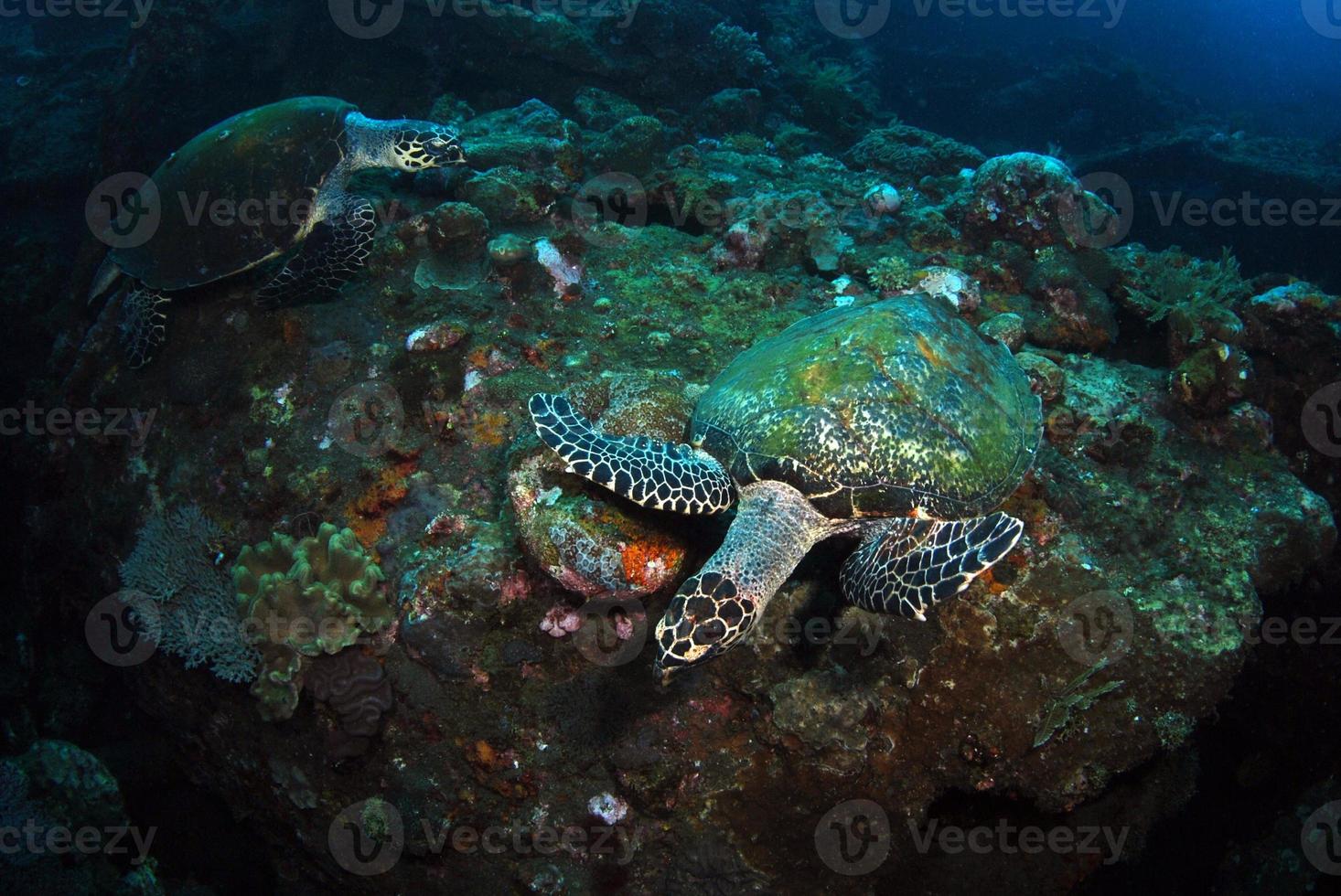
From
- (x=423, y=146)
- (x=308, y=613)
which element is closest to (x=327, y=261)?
(x=423, y=146)

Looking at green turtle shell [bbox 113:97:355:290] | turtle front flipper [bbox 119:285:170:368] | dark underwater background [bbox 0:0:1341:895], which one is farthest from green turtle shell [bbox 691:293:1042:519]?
turtle front flipper [bbox 119:285:170:368]

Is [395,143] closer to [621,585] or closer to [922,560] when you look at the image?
[621,585]

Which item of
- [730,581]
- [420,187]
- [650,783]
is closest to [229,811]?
[650,783]

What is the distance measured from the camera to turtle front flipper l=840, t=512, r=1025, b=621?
3.06 metres

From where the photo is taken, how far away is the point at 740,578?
3.19 meters

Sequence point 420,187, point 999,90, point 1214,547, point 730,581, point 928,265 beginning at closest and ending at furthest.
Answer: point 730,581
point 1214,547
point 928,265
point 420,187
point 999,90

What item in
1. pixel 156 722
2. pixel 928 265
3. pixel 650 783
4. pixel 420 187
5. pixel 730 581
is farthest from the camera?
pixel 420 187

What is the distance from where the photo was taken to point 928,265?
6887mm

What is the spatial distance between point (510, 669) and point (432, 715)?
1.94 ft

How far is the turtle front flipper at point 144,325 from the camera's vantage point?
6.02 meters

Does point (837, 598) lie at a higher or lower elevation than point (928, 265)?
lower

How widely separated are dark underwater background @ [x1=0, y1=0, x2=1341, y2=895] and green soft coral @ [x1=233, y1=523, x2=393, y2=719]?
0.03 m

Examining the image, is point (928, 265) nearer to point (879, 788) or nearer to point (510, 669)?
point (879, 788)

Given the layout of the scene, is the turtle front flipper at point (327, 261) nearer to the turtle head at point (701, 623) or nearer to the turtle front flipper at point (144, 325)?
the turtle front flipper at point (144, 325)
